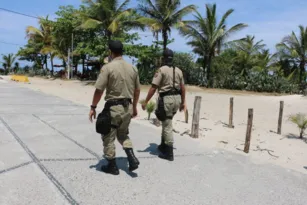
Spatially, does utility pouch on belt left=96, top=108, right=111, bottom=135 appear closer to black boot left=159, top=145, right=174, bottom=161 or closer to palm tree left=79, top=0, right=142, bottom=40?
black boot left=159, top=145, right=174, bottom=161

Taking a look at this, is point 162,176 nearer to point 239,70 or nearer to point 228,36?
point 228,36

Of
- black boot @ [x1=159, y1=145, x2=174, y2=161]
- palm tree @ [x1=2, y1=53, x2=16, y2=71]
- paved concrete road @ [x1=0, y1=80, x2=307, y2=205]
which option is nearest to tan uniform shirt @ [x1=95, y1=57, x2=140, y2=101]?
paved concrete road @ [x1=0, y1=80, x2=307, y2=205]

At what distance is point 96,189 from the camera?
12.1 feet

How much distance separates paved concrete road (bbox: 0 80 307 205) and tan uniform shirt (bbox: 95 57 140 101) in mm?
1037

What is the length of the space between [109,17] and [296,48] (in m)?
18.3

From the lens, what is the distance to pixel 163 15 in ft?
83.7

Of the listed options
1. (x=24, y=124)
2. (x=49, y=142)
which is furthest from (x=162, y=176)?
(x=24, y=124)

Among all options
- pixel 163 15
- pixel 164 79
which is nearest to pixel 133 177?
pixel 164 79

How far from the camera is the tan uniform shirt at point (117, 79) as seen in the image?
155 inches

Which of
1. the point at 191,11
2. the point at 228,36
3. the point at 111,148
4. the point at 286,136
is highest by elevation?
the point at 191,11

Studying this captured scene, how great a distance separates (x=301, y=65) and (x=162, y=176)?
3209 centimetres

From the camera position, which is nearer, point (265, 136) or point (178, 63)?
point (265, 136)

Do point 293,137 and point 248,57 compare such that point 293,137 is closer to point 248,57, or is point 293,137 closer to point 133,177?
point 133,177

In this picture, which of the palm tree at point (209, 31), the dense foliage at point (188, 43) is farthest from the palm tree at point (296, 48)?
the palm tree at point (209, 31)
